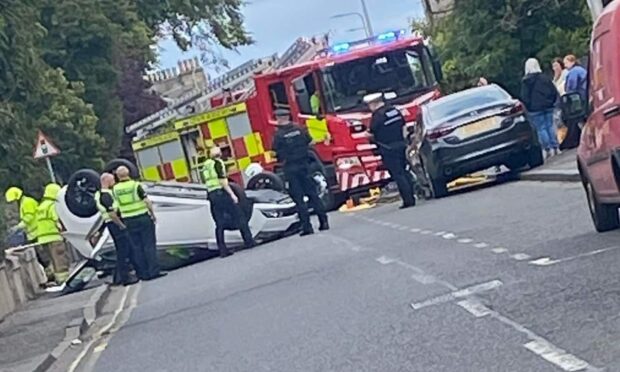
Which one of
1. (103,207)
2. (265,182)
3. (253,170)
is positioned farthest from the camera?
(253,170)

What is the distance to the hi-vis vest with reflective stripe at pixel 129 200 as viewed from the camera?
22.9 metres

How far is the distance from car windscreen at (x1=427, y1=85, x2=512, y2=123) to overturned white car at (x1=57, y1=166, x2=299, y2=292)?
2.74 m

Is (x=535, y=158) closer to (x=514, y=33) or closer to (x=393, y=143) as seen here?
(x=393, y=143)

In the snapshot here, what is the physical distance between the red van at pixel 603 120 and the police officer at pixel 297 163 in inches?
366

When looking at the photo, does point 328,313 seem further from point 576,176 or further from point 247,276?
point 576,176

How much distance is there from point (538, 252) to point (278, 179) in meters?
16.4

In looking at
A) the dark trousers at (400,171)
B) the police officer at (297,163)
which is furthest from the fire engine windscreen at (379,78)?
the police officer at (297,163)

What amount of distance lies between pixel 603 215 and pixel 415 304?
278cm

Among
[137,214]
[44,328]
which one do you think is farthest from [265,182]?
[44,328]

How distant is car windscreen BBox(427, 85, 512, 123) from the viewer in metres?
25.2

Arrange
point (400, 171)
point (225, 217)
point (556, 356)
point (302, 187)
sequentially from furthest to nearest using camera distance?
point (400, 171) < point (225, 217) < point (302, 187) < point (556, 356)

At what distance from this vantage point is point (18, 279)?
25.4 meters

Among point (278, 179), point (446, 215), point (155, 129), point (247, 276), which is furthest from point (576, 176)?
point (155, 129)

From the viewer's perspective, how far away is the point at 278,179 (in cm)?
2992
